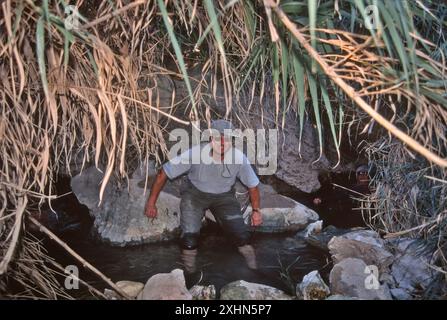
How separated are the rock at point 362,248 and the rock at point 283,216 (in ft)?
2.90

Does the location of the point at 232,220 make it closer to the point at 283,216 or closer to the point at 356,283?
the point at 283,216

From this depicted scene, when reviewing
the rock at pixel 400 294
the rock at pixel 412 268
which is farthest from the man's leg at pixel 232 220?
the rock at pixel 400 294

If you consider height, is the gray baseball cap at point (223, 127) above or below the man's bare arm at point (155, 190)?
above

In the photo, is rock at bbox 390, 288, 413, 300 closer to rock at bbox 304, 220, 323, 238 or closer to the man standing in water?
the man standing in water

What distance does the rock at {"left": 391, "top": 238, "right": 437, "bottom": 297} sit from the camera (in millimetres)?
2573

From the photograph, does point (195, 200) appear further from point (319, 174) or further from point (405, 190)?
point (319, 174)

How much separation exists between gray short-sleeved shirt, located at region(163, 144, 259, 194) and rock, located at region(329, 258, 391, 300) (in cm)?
132

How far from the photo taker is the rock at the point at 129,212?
13.5 feet

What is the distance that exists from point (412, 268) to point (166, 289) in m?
1.81

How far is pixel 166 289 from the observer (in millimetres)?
2734

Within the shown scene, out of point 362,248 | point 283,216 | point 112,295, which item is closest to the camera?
point 112,295

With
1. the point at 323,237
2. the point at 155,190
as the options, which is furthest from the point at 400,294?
the point at 155,190

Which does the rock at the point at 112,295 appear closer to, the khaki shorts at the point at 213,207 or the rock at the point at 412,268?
the khaki shorts at the point at 213,207

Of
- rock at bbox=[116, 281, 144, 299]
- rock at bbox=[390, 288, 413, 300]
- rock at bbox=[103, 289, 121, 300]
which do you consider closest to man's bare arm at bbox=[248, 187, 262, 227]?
rock at bbox=[116, 281, 144, 299]
